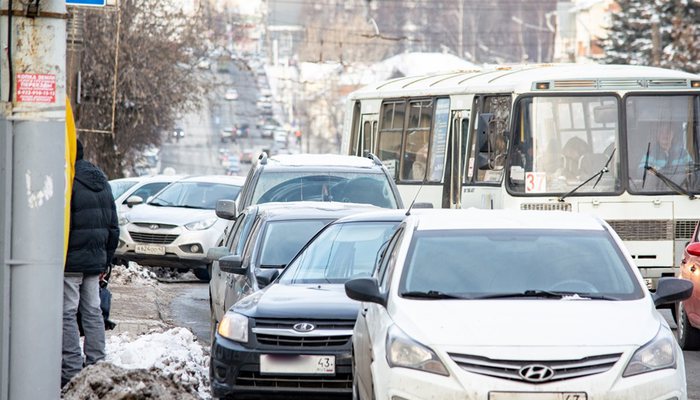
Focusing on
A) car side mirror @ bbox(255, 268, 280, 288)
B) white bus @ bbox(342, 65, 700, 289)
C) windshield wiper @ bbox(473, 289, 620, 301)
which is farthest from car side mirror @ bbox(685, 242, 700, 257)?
windshield wiper @ bbox(473, 289, 620, 301)

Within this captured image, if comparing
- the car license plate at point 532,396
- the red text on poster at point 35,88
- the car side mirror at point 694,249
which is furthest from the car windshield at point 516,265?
the car side mirror at point 694,249

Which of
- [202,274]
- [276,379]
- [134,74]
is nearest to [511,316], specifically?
[276,379]

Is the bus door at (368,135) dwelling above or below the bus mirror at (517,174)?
above

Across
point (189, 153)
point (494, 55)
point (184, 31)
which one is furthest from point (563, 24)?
point (184, 31)

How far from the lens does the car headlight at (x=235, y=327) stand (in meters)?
9.60

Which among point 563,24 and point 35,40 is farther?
point 563,24

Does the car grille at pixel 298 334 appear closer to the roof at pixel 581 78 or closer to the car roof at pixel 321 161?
the car roof at pixel 321 161

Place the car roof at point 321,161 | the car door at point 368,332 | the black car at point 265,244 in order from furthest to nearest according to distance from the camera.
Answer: the car roof at point 321,161 < the black car at point 265,244 < the car door at point 368,332

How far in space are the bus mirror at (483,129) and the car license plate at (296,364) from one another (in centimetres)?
853

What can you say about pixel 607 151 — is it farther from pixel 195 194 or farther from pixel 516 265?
pixel 516 265

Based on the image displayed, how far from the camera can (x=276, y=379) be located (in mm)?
9469

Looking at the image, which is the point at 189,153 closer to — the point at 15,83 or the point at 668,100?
the point at 668,100

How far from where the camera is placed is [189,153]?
4459 inches

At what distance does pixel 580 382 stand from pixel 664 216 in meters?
10.7
